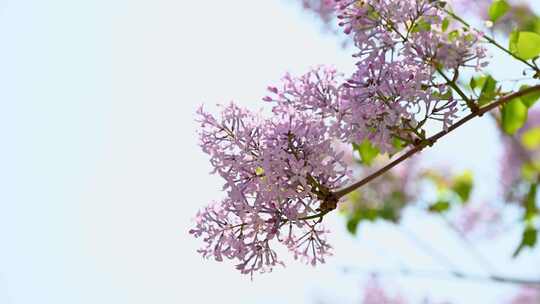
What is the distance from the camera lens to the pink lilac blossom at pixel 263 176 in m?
1.29

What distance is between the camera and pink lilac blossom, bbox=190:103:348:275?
1.29 metres

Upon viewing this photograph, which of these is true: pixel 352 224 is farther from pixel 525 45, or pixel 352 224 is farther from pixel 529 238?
pixel 525 45

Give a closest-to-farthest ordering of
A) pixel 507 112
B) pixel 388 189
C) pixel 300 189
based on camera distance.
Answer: pixel 300 189
pixel 507 112
pixel 388 189

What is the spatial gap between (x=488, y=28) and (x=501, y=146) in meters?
2.79

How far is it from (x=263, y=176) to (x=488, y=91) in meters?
0.57

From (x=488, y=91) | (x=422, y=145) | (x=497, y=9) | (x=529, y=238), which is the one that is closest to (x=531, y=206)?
(x=529, y=238)

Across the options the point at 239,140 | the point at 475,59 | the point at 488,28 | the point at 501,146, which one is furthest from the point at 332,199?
the point at 501,146

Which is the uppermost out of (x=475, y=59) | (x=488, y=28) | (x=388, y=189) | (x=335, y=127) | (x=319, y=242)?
(x=388, y=189)

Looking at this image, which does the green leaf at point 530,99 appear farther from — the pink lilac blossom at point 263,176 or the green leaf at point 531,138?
the green leaf at point 531,138

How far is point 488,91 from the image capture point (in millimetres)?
1594

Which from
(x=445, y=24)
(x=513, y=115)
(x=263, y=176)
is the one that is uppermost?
(x=513, y=115)

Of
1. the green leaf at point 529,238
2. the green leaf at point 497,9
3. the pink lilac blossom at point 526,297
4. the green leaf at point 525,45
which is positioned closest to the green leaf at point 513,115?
the green leaf at point 497,9

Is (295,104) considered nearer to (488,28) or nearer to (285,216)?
(285,216)

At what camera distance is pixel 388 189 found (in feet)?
13.5
